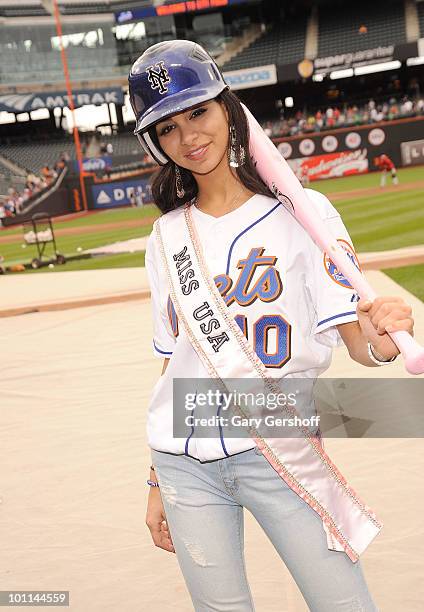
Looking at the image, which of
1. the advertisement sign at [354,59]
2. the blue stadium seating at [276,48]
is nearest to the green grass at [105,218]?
the advertisement sign at [354,59]

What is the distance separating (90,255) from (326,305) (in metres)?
17.0

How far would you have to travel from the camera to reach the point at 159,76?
2.21 m

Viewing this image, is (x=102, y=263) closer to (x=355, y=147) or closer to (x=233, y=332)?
(x=233, y=332)

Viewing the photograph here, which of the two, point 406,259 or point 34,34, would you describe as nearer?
point 406,259

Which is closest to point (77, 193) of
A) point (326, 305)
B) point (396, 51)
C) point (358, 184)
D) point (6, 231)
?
point (6, 231)

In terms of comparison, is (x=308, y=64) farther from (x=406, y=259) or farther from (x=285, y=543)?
(x=285, y=543)

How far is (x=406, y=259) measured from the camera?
460 inches

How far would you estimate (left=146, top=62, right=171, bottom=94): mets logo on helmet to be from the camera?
220 cm

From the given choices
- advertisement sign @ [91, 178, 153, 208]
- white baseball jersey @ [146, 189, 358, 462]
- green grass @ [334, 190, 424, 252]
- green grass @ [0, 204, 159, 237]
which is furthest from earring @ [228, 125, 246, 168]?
advertisement sign @ [91, 178, 153, 208]

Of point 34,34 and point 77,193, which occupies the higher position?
point 34,34

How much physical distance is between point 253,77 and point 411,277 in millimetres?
35774

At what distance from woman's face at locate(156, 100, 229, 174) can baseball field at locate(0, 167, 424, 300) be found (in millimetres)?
Answer: 7593

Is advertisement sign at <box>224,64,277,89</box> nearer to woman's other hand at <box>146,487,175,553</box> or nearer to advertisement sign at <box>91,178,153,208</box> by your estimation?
advertisement sign at <box>91,178,153,208</box>

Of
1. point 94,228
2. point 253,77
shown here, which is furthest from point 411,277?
point 253,77
